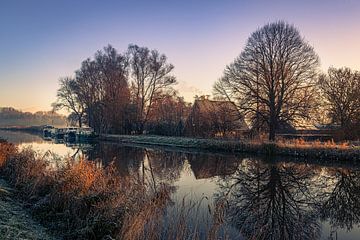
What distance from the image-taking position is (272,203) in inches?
408

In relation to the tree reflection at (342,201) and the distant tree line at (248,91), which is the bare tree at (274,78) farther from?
the tree reflection at (342,201)

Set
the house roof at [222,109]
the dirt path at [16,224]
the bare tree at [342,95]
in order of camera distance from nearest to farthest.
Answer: the dirt path at [16,224] → the house roof at [222,109] → the bare tree at [342,95]

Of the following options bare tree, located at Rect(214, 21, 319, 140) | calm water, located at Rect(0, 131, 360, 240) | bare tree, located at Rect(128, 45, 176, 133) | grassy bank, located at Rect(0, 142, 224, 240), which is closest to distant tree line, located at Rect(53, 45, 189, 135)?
bare tree, located at Rect(128, 45, 176, 133)

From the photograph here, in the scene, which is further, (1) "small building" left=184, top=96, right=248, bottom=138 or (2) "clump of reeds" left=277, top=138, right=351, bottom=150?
(1) "small building" left=184, top=96, right=248, bottom=138

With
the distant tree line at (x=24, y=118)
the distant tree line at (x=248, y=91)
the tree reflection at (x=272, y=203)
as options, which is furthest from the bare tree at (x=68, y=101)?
the distant tree line at (x=24, y=118)

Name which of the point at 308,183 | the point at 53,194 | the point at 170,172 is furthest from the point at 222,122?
the point at 53,194

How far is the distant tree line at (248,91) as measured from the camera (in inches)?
1074

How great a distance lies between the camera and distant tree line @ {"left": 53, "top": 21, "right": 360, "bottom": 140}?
1074 inches

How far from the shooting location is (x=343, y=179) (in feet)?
48.1

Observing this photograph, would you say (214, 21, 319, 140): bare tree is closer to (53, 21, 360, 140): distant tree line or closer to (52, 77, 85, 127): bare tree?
(53, 21, 360, 140): distant tree line

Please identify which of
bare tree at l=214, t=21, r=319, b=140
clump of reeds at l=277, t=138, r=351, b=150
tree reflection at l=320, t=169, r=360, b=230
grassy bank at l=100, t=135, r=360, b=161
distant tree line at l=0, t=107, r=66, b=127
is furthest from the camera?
distant tree line at l=0, t=107, r=66, b=127

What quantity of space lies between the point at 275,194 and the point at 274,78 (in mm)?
18167

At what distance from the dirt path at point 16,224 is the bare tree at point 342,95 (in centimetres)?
2997

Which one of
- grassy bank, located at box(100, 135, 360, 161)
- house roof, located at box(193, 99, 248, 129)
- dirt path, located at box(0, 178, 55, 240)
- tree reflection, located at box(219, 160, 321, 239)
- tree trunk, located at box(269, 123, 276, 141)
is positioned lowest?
tree reflection, located at box(219, 160, 321, 239)
